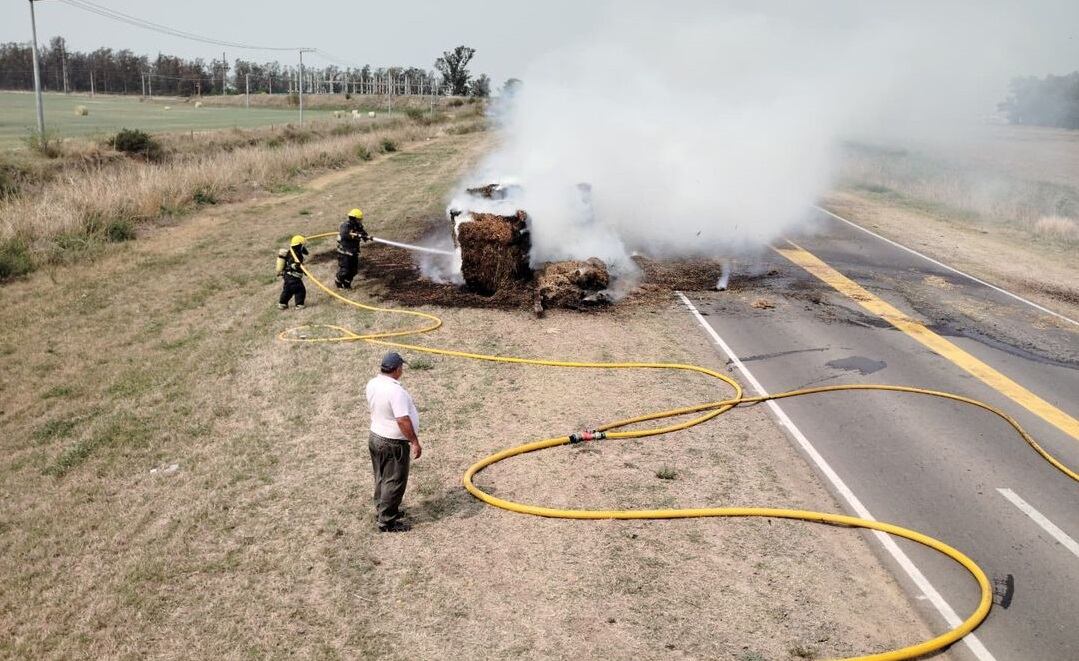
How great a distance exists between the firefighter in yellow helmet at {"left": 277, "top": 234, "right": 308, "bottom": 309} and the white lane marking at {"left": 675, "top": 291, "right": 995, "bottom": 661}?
7922mm

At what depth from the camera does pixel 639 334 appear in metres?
13.2

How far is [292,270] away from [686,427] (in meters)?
8.16

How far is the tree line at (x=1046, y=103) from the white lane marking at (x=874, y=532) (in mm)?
53599

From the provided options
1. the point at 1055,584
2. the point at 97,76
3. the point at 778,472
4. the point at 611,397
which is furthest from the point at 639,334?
the point at 97,76

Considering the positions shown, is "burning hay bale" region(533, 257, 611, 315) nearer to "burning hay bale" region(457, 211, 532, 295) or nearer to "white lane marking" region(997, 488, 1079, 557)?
"burning hay bale" region(457, 211, 532, 295)

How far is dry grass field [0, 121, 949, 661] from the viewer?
6043mm

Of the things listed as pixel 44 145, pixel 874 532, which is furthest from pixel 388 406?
pixel 44 145

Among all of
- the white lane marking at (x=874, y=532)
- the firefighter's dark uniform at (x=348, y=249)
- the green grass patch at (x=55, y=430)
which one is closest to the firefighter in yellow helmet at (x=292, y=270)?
the firefighter's dark uniform at (x=348, y=249)

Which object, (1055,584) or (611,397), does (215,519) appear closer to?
(611,397)

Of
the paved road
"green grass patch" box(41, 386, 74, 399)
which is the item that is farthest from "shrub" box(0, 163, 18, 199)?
the paved road

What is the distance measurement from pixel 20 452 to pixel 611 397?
7.48m

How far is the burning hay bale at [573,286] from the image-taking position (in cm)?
1442

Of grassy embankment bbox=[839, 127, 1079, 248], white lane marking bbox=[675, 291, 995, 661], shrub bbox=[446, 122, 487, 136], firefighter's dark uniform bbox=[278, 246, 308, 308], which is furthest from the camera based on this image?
shrub bbox=[446, 122, 487, 136]

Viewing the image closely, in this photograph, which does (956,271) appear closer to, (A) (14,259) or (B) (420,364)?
(B) (420,364)
